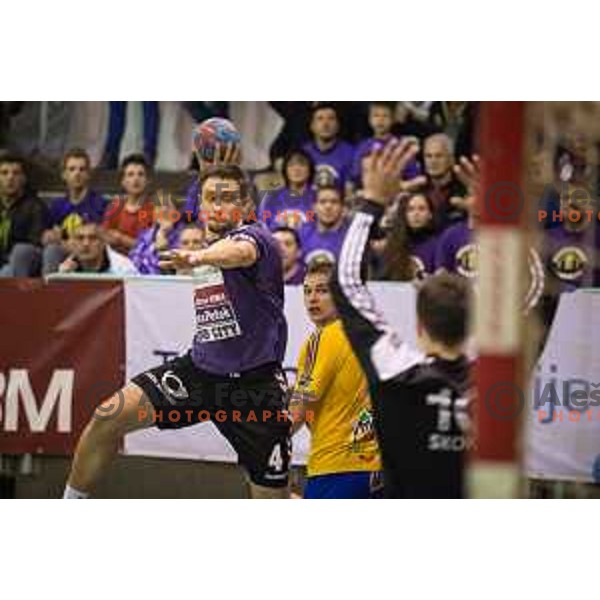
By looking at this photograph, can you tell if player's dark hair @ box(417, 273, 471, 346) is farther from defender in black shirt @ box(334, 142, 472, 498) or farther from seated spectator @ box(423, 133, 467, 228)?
seated spectator @ box(423, 133, 467, 228)

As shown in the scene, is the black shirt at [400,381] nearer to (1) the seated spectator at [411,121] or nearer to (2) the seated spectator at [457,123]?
(2) the seated spectator at [457,123]

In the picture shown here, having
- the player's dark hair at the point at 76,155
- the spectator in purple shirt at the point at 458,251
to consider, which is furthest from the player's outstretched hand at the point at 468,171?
the player's dark hair at the point at 76,155

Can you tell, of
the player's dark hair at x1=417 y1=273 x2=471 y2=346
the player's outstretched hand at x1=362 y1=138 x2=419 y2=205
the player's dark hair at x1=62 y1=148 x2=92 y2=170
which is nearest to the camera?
the player's outstretched hand at x1=362 y1=138 x2=419 y2=205

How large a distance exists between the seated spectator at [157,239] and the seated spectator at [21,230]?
0.48 meters

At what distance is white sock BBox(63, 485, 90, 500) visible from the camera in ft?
22.1

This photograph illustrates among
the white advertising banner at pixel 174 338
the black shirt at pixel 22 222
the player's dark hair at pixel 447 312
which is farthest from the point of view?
the black shirt at pixel 22 222

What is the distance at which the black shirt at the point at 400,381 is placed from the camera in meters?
5.46

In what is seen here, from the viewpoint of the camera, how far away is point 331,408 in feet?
22.0

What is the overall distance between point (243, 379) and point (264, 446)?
1.03ft

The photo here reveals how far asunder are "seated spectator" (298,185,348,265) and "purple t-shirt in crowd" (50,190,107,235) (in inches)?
40.5

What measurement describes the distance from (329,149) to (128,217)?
1.02 meters

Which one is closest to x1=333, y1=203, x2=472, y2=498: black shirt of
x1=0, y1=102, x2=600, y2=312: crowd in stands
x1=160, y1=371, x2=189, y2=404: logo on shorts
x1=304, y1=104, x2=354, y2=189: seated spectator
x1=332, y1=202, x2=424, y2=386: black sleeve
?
x1=332, y1=202, x2=424, y2=386: black sleeve

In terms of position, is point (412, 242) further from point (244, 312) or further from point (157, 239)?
point (157, 239)
